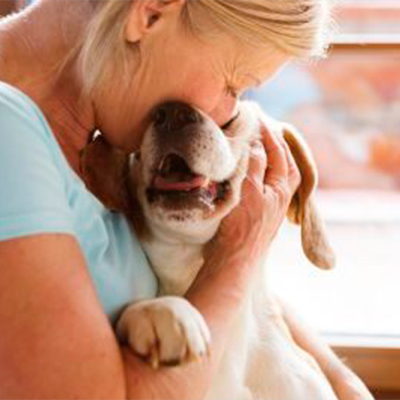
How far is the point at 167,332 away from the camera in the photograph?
0.92m

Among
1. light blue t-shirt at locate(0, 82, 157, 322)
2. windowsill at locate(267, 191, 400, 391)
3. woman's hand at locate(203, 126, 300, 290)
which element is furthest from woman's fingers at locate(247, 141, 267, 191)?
windowsill at locate(267, 191, 400, 391)

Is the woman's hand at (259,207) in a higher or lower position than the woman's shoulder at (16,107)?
lower

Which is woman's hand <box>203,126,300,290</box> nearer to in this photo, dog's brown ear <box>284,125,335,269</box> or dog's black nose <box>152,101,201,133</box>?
dog's brown ear <box>284,125,335,269</box>

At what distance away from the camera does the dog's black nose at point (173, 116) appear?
103 cm

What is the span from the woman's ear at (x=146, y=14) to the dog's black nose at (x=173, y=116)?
95 millimetres

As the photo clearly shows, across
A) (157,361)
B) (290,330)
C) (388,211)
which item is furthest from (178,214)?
(388,211)

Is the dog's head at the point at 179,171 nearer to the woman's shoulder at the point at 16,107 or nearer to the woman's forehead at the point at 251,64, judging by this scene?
the woman's forehead at the point at 251,64

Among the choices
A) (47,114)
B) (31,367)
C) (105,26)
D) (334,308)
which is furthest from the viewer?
(334,308)

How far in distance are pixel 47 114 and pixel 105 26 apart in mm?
179

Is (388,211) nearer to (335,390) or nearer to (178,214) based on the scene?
(335,390)

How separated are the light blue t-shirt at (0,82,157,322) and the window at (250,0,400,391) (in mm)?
935

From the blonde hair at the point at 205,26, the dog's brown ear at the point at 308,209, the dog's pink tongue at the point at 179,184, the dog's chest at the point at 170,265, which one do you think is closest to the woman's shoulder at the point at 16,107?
the blonde hair at the point at 205,26

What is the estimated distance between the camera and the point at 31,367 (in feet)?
2.79

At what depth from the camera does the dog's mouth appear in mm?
1085
